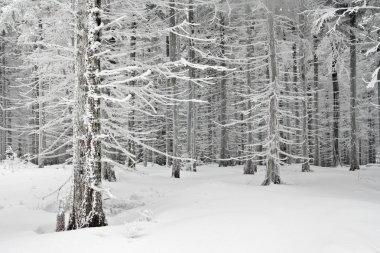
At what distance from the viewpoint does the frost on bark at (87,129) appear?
693cm

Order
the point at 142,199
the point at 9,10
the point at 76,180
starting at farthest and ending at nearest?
1. the point at 9,10
2. the point at 142,199
3. the point at 76,180

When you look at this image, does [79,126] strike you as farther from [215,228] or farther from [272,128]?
[272,128]

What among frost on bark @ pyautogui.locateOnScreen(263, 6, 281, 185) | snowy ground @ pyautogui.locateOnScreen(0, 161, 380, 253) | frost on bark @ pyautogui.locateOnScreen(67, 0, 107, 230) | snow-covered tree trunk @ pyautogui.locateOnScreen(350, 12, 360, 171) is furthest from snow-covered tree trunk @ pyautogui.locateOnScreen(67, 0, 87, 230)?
snow-covered tree trunk @ pyautogui.locateOnScreen(350, 12, 360, 171)

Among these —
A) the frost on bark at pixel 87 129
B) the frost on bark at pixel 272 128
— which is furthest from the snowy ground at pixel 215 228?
the frost on bark at pixel 272 128

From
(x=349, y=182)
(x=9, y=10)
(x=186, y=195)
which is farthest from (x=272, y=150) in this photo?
(x=9, y=10)

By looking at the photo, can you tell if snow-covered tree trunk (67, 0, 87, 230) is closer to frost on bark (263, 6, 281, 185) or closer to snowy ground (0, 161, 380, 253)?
snowy ground (0, 161, 380, 253)

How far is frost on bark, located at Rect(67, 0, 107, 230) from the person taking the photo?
693 cm

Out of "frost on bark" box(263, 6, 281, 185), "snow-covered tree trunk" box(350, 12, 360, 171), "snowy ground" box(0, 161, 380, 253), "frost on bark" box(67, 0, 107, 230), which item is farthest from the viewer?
"snow-covered tree trunk" box(350, 12, 360, 171)

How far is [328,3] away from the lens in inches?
806

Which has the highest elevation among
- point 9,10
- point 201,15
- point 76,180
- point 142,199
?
point 201,15

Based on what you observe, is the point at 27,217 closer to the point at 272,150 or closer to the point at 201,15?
the point at 272,150

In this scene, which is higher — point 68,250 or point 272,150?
point 272,150

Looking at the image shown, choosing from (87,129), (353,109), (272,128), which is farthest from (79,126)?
(353,109)

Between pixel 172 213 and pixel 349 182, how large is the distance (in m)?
9.93
